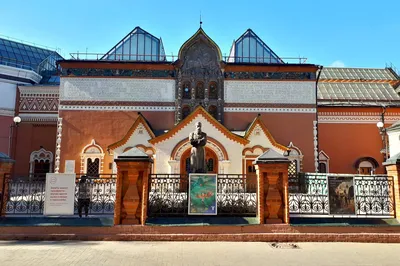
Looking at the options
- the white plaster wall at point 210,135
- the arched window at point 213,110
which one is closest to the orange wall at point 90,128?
the white plaster wall at point 210,135

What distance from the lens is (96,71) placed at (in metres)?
23.7

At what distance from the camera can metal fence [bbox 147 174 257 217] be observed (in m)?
10.4

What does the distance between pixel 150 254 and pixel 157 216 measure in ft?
7.50

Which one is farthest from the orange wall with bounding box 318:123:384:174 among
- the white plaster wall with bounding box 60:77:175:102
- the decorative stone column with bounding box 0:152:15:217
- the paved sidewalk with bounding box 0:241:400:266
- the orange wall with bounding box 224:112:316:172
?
the decorative stone column with bounding box 0:152:15:217

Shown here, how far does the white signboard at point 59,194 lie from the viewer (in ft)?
33.1

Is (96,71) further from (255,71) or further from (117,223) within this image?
(117,223)

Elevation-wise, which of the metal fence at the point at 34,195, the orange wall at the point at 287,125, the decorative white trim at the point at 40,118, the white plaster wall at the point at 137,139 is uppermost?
the decorative white trim at the point at 40,118

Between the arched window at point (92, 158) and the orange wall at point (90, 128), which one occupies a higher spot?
the orange wall at point (90, 128)

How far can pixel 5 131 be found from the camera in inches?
1018

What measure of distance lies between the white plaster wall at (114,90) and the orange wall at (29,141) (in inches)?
175

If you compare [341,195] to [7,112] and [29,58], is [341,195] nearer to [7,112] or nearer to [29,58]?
[7,112]

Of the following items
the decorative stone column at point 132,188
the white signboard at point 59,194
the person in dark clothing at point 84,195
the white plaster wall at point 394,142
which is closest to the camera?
the decorative stone column at point 132,188

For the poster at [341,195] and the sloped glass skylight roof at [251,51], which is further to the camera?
the sloped glass skylight roof at [251,51]

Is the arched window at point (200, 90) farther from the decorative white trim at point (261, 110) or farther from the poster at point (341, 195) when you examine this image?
the poster at point (341, 195)
